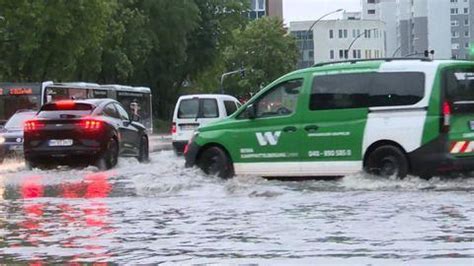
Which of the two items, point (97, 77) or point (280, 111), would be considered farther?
point (97, 77)

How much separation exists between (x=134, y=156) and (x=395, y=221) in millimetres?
11910

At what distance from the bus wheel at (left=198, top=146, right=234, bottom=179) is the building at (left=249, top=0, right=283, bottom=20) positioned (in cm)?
12099

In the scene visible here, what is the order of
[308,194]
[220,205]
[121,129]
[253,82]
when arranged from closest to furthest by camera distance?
[220,205]
[308,194]
[121,129]
[253,82]

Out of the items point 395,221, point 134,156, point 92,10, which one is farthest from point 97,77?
point 395,221

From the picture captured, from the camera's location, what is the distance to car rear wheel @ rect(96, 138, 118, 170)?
17770 millimetres

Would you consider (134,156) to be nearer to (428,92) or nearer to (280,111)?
(280,111)

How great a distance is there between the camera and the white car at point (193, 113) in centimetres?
2458

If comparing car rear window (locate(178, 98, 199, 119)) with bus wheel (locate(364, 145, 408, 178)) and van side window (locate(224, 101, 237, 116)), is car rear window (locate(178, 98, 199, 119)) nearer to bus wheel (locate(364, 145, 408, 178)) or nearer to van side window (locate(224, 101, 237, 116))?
van side window (locate(224, 101, 237, 116))

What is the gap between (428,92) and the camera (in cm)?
1287

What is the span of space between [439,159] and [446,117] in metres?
0.67

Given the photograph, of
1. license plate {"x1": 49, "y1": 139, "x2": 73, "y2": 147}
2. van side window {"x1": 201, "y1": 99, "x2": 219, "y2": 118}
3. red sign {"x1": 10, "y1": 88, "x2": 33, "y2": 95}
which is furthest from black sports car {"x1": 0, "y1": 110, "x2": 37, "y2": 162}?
red sign {"x1": 10, "y1": 88, "x2": 33, "y2": 95}

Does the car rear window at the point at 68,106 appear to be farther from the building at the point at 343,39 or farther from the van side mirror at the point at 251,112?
the building at the point at 343,39

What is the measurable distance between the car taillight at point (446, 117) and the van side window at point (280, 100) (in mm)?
2456

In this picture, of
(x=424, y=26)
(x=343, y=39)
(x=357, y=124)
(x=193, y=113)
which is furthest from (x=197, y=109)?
(x=343, y=39)
